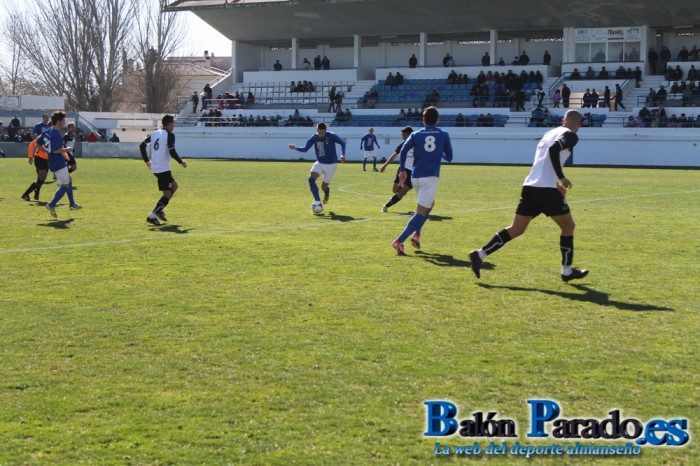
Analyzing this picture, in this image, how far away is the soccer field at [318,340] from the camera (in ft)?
16.7

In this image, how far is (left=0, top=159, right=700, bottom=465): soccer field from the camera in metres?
5.08

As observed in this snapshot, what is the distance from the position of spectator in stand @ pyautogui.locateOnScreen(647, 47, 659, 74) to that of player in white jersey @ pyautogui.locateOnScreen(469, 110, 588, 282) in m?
48.4

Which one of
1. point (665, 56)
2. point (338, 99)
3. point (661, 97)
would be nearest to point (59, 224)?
point (661, 97)

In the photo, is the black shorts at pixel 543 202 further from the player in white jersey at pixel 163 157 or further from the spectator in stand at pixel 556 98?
the spectator in stand at pixel 556 98

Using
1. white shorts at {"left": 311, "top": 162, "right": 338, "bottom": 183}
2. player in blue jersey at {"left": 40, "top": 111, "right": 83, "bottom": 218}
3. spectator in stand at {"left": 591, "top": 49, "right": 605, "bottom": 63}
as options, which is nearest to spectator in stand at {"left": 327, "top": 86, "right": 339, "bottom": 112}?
spectator in stand at {"left": 591, "top": 49, "right": 605, "bottom": 63}

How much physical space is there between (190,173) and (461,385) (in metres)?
29.8

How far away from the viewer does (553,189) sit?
9938 millimetres

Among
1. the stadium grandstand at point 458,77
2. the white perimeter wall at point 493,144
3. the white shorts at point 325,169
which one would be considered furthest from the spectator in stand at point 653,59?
the white shorts at point 325,169

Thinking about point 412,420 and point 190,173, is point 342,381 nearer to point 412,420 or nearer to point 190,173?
point 412,420

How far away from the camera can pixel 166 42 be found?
77562 millimetres

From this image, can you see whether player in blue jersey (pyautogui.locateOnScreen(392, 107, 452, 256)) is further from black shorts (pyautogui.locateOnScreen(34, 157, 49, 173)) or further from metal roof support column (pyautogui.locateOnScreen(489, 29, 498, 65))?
metal roof support column (pyautogui.locateOnScreen(489, 29, 498, 65))

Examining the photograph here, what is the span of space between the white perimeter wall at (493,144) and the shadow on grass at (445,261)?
3593 centimetres

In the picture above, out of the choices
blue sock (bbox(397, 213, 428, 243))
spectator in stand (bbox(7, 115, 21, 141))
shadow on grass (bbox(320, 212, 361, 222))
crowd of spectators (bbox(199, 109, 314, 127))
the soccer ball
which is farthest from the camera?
spectator in stand (bbox(7, 115, 21, 141))

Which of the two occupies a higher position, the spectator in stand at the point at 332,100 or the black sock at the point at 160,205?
the spectator in stand at the point at 332,100
